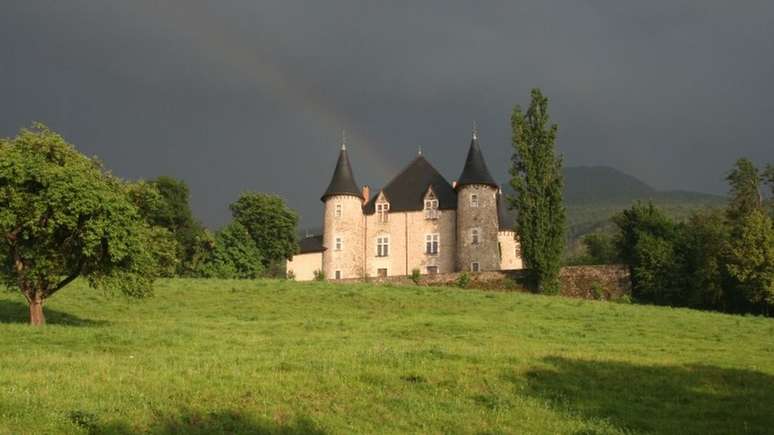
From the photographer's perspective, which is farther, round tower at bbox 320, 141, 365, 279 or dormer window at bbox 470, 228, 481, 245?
round tower at bbox 320, 141, 365, 279

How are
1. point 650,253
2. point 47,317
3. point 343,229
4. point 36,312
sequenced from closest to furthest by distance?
point 36,312
point 47,317
point 650,253
point 343,229

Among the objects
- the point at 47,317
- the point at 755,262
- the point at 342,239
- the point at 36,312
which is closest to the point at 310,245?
the point at 342,239

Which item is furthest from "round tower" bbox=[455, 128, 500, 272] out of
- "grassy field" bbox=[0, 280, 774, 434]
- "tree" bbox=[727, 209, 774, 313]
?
"grassy field" bbox=[0, 280, 774, 434]

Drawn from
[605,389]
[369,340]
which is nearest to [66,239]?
[369,340]

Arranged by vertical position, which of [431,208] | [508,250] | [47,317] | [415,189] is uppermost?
[415,189]

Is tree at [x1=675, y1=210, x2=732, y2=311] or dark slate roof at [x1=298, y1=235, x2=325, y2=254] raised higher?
dark slate roof at [x1=298, y1=235, x2=325, y2=254]

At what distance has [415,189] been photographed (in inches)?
2766

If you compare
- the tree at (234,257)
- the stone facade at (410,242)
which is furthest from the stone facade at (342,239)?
the tree at (234,257)

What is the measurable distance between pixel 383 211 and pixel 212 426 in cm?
5779

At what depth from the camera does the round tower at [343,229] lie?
6788cm

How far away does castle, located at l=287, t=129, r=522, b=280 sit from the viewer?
215 ft

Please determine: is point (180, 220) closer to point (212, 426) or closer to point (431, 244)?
point (431, 244)

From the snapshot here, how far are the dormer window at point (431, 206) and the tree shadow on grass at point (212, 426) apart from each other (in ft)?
183

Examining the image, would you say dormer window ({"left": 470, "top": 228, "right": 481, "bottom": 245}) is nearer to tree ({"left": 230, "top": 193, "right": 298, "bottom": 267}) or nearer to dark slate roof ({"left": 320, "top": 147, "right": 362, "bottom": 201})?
dark slate roof ({"left": 320, "top": 147, "right": 362, "bottom": 201})
